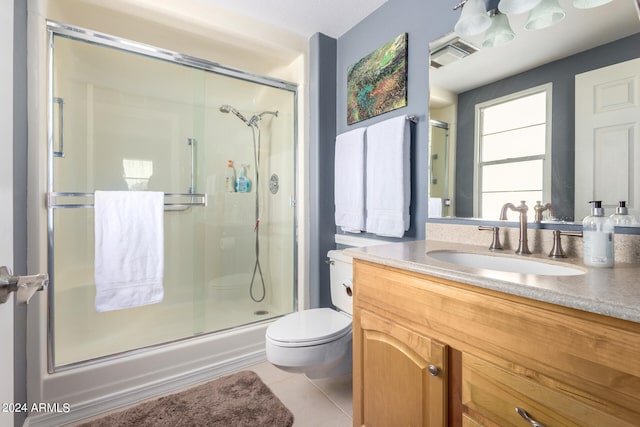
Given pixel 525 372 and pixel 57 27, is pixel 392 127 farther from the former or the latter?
pixel 57 27

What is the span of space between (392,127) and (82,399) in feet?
6.93

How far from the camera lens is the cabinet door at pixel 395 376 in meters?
0.85

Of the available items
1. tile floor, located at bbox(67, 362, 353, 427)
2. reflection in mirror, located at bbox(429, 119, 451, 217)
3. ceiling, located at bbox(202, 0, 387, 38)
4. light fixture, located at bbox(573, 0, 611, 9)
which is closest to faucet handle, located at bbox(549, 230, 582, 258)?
reflection in mirror, located at bbox(429, 119, 451, 217)

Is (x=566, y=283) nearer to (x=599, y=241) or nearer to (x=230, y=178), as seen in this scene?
(x=599, y=241)

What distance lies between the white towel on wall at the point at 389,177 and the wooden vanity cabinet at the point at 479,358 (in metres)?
0.55

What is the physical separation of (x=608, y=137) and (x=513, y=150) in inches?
11.8

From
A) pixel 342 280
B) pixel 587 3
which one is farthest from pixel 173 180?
pixel 587 3

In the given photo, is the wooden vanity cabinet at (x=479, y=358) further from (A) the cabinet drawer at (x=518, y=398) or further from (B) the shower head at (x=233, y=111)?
(B) the shower head at (x=233, y=111)

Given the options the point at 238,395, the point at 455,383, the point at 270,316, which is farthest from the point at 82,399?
the point at 455,383

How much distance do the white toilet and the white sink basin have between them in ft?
2.09

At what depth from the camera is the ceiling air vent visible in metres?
1.39

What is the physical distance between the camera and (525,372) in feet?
2.17

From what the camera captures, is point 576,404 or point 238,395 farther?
point 238,395

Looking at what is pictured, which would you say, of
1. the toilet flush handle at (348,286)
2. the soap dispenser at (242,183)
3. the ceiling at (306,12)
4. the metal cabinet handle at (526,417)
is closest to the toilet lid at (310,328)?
the toilet flush handle at (348,286)
